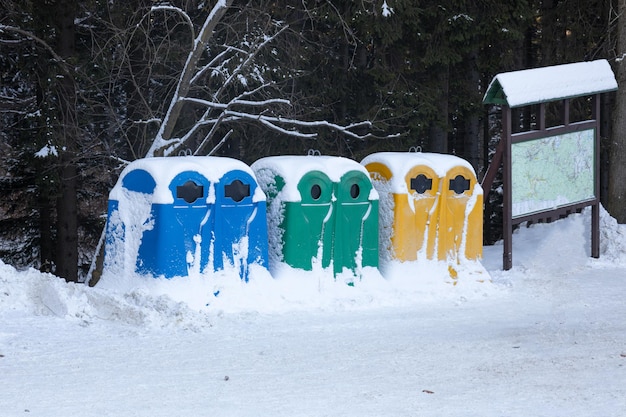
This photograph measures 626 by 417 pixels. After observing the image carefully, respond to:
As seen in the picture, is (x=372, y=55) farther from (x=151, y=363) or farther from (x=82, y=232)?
(x=151, y=363)

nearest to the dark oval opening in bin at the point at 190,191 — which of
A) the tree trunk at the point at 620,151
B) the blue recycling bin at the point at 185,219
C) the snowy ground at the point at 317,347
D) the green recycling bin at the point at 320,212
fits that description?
the blue recycling bin at the point at 185,219

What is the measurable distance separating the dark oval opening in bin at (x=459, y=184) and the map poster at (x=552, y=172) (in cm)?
100

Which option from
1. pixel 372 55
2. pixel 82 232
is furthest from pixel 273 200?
pixel 82 232

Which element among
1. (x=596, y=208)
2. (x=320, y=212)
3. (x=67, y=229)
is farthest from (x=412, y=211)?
(x=67, y=229)

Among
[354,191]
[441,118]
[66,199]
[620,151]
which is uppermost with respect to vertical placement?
[441,118]

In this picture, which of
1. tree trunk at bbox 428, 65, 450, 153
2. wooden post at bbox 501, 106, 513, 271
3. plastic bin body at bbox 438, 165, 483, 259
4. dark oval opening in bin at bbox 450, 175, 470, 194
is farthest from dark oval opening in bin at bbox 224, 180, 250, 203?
tree trunk at bbox 428, 65, 450, 153

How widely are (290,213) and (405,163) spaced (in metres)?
1.53

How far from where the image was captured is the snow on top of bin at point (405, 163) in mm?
9453

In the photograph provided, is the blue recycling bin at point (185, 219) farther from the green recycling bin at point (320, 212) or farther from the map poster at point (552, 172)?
the map poster at point (552, 172)

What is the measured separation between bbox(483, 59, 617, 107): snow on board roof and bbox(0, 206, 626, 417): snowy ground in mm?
→ 2066

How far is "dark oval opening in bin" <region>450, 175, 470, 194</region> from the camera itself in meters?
9.70

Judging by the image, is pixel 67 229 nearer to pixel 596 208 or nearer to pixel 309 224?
pixel 309 224

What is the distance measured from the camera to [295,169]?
29.0ft

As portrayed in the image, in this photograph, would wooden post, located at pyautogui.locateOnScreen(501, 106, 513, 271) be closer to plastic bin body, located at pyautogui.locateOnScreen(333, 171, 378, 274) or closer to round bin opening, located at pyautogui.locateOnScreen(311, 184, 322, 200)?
plastic bin body, located at pyautogui.locateOnScreen(333, 171, 378, 274)
